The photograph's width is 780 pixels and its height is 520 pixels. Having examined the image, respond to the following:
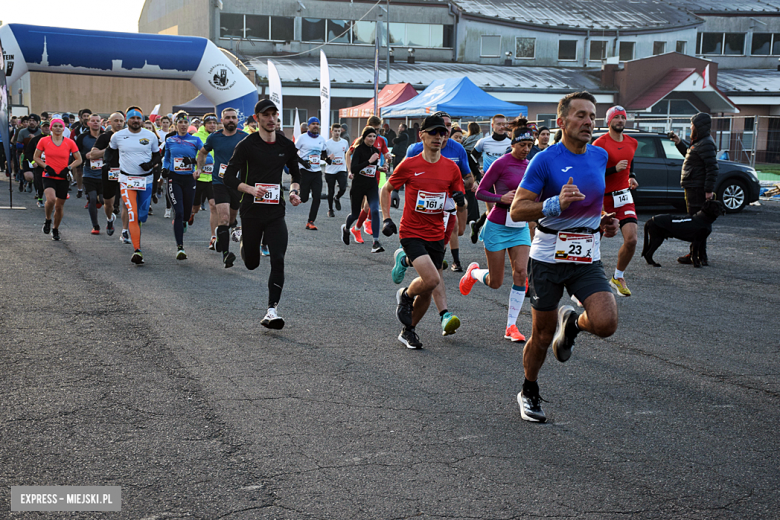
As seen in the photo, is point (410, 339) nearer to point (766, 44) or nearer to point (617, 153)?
point (617, 153)

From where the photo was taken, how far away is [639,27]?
164ft

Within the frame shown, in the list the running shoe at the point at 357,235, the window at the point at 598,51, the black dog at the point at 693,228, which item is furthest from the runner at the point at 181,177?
the window at the point at 598,51

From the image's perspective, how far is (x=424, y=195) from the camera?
6.54m

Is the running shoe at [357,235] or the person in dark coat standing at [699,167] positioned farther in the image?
the running shoe at [357,235]

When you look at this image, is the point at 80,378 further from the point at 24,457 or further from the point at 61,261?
the point at 61,261

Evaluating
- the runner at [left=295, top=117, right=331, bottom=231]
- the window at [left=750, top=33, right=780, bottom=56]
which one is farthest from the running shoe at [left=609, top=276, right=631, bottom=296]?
the window at [left=750, top=33, right=780, bottom=56]

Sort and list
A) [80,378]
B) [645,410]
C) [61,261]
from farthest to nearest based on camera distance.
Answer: [61,261] → [80,378] → [645,410]

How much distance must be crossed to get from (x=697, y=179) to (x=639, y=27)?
1680 inches

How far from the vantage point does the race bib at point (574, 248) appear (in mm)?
4574

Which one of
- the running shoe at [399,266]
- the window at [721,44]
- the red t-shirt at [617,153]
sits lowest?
the running shoe at [399,266]

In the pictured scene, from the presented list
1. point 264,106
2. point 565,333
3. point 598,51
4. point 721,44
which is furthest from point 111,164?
point 721,44

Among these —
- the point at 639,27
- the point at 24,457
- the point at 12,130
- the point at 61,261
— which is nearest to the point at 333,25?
the point at 639,27

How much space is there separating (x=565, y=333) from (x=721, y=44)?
2222 inches

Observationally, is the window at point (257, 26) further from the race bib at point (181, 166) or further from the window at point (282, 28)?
the race bib at point (181, 166)
